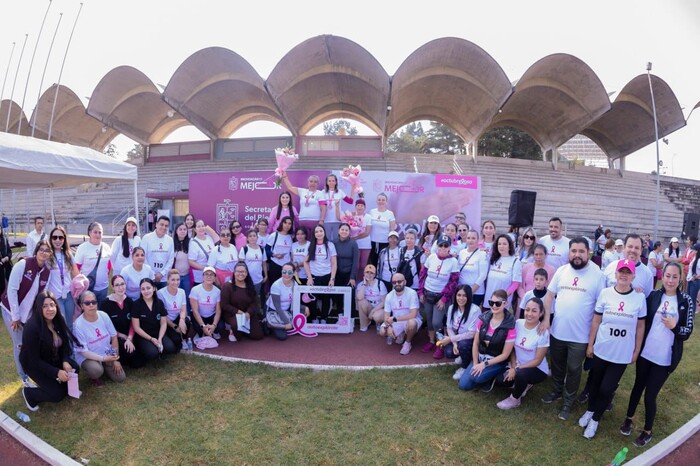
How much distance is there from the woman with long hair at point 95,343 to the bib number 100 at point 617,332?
5417 mm

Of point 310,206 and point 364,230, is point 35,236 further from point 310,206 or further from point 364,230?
point 364,230

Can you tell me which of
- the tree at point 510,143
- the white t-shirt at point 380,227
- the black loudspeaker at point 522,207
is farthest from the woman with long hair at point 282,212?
the tree at point 510,143

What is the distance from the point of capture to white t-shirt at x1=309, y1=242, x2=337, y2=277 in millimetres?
6641

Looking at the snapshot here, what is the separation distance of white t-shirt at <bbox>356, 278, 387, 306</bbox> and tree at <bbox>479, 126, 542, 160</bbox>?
40782 mm

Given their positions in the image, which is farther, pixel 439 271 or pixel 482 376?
pixel 439 271

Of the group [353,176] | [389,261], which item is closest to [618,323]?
[389,261]

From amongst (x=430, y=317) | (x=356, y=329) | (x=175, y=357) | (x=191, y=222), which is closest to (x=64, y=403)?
(x=175, y=357)

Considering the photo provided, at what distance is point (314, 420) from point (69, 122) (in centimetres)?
4003

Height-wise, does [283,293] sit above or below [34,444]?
above

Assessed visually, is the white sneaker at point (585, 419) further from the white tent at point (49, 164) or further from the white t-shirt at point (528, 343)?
the white tent at point (49, 164)

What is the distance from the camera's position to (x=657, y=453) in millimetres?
3539

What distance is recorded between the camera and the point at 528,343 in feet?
13.9

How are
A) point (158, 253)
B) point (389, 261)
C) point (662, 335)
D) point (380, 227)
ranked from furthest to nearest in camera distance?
point (380, 227) < point (389, 261) < point (158, 253) < point (662, 335)

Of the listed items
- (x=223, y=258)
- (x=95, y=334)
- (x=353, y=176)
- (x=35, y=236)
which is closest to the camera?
(x=95, y=334)
